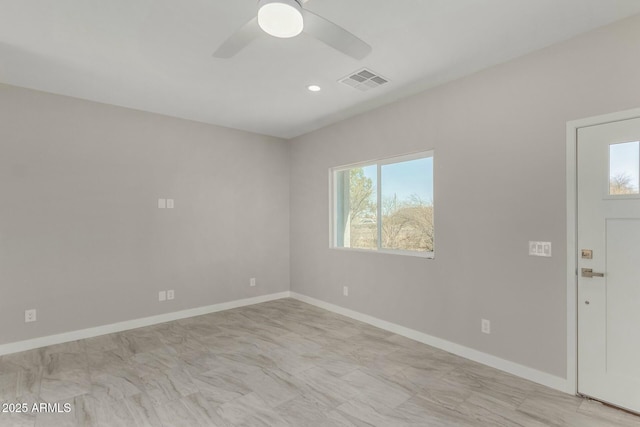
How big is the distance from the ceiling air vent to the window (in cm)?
95

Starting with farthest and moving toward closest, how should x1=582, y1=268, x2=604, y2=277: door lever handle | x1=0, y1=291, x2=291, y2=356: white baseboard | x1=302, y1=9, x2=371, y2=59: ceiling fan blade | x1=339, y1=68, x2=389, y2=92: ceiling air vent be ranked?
x1=0, y1=291, x2=291, y2=356: white baseboard → x1=339, y1=68, x2=389, y2=92: ceiling air vent → x1=582, y1=268, x2=604, y2=277: door lever handle → x1=302, y1=9, x2=371, y2=59: ceiling fan blade

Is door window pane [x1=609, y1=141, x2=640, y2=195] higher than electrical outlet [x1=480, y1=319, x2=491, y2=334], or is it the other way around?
door window pane [x1=609, y1=141, x2=640, y2=195]

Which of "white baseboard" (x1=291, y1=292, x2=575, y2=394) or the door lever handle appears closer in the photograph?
the door lever handle

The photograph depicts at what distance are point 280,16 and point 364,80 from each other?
1.70 metres

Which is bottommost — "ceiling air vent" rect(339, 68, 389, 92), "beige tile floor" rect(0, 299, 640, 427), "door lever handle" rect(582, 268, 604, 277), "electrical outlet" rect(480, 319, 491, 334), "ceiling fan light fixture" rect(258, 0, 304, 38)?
"beige tile floor" rect(0, 299, 640, 427)

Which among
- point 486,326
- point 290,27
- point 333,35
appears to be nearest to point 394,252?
point 486,326

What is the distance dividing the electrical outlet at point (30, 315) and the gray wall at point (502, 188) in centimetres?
381

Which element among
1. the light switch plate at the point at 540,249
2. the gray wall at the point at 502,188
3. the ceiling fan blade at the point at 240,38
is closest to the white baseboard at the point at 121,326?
the gray wall at the point at 502,188

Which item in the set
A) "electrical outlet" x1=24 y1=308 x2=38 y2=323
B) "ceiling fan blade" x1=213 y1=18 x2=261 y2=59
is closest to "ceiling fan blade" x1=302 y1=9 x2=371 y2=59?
"ceiling fan blade" x1=213 y1=18 x2=261 y2=59

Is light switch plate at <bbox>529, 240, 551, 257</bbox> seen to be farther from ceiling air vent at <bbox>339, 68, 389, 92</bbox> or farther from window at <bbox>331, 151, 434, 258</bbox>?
ceiling air vent at <bbox>339, 68, 389, 92</bbox>

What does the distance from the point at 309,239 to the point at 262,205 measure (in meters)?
0.98

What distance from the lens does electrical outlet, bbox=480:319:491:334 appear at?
2.86 meters

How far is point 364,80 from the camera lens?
3.12 m

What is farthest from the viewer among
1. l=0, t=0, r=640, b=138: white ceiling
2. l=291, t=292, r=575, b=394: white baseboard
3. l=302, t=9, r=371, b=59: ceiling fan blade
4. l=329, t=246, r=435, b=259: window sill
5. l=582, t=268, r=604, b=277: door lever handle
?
l=329, t=246, r=435, b=259: window sill
